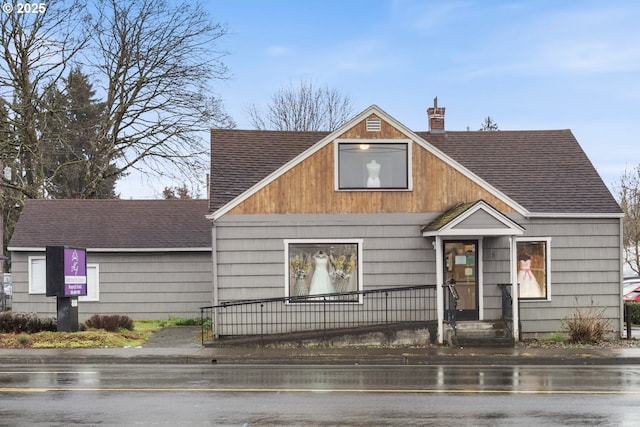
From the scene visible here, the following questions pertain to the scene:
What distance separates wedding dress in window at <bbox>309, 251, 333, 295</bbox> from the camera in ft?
66.4

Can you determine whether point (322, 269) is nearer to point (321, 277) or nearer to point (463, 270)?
point (321, 277)

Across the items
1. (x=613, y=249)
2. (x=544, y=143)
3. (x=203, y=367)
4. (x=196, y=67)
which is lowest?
(x=203, y=367)

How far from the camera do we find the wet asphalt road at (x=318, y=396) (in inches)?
Result: 380

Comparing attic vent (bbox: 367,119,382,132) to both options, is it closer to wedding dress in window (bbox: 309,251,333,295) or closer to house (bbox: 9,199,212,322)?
wedding dress in window (bbox: 309,251,333,295)

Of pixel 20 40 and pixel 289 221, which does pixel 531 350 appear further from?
pixel 20 40

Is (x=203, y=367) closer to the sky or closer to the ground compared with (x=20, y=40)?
closer to the ground

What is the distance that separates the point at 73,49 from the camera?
33.4 metres

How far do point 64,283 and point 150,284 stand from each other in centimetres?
613

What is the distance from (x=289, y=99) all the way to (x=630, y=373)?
124 ft

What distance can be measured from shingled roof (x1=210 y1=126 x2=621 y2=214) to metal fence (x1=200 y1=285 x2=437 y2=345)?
9.47 feet

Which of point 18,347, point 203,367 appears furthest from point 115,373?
point 18,347

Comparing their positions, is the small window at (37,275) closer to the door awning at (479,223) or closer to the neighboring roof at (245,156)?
the neighboring roof at (245,156)

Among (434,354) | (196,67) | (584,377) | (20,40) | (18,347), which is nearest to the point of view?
(584,377)

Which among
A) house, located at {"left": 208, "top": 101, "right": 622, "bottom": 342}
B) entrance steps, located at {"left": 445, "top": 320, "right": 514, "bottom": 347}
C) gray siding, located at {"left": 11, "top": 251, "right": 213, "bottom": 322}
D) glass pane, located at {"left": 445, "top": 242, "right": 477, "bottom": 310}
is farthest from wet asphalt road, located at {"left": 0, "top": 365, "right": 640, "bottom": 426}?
gray siding, located at {"left": 11, "top": 251, "right": 213, "bottom": 322}
